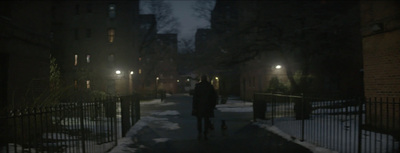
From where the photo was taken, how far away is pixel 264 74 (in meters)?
30.5

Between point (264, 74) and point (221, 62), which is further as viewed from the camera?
point (264, 74)

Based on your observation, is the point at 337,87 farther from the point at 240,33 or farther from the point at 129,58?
the point at 129,58

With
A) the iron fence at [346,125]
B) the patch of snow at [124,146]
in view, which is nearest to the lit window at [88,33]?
the iron fence at [346,125]

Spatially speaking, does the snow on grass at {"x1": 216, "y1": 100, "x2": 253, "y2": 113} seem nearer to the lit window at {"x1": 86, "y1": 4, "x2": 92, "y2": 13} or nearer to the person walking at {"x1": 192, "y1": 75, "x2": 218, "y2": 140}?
the person walking at {"x1": 192, "y1": 75, "x2": 218, "y2": 140}

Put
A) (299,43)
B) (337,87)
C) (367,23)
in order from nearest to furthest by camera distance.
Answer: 1. (367,23)
2. (299,43)
3. (337,87)

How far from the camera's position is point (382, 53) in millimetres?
10016

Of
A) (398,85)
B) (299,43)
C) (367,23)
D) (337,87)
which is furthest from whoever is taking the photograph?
(337,87)

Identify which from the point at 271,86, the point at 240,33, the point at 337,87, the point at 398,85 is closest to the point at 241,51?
the point at 240,33

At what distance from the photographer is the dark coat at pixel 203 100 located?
9.85m

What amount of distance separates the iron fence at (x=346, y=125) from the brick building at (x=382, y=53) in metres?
0.08

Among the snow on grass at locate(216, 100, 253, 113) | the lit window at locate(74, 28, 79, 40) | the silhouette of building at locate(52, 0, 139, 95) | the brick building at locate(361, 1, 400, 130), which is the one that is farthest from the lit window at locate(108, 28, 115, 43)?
the brick building at locate(361, 1, 400, 130)

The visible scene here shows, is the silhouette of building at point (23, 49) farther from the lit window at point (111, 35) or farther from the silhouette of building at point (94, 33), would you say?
Result: the lit window at point (111, 35)

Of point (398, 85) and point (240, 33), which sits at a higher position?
point (240, 33)

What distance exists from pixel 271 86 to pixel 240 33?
14.1 m
